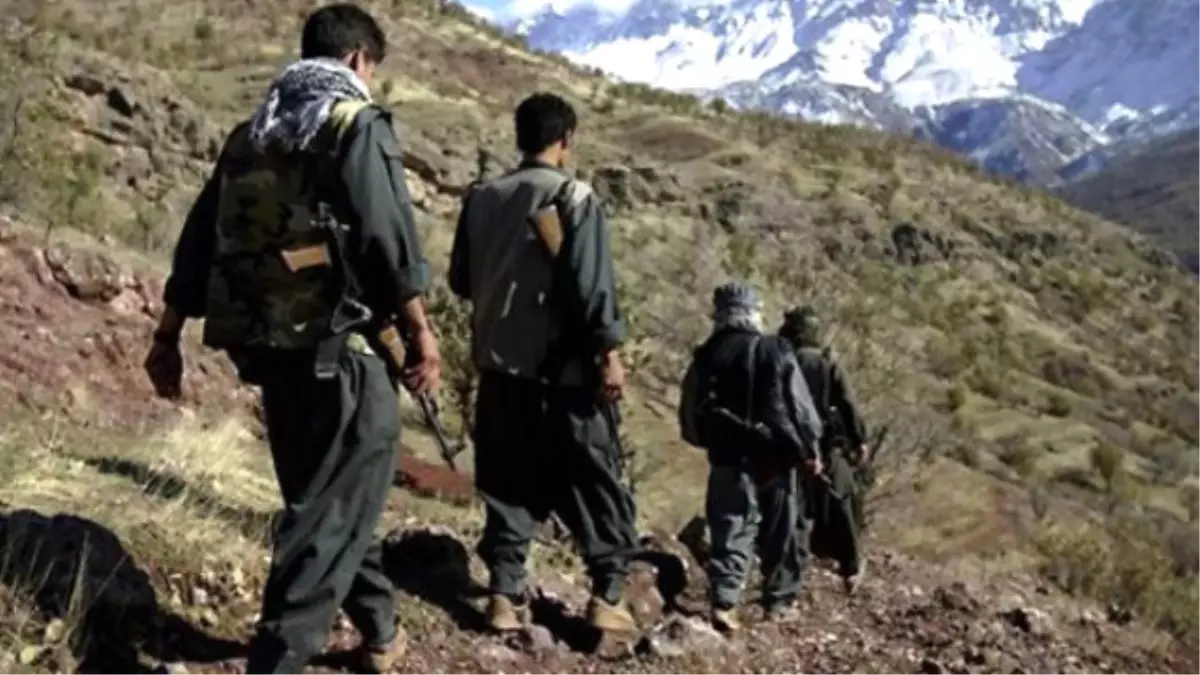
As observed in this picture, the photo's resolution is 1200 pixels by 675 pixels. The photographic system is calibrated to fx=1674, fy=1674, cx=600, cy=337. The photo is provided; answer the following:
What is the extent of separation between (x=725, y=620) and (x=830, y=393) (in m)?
2.05

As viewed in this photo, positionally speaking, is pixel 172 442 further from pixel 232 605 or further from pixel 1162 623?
pixel 1162 623

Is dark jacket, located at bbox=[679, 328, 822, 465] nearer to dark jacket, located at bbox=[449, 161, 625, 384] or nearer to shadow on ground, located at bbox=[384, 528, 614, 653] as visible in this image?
shadow on ground, located at bbox=[384, 528, 614, 653]

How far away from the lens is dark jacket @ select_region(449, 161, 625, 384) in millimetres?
5680

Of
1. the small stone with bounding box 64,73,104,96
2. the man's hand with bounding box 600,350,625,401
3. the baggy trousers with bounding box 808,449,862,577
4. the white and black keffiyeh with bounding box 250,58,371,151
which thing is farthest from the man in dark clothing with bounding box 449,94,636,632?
the small stone with bounding box 64,73,104,96

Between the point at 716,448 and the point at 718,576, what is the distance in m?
0.59

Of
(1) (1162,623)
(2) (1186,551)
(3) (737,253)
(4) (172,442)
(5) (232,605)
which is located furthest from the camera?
(3) (737,253)

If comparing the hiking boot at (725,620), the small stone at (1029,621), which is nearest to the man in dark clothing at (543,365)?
the hiking boot at (725,620)

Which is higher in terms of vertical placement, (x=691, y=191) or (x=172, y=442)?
(x=691, y=191)

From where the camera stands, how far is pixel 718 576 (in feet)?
23.3

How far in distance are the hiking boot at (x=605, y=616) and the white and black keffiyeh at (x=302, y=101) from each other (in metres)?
2.31

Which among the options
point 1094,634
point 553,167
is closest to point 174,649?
point 553,167

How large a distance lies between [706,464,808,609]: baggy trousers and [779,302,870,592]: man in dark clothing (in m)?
0.64

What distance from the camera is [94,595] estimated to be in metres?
4.80

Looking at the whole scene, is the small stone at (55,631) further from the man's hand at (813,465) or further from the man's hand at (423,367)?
the man's hand at (813,465)
